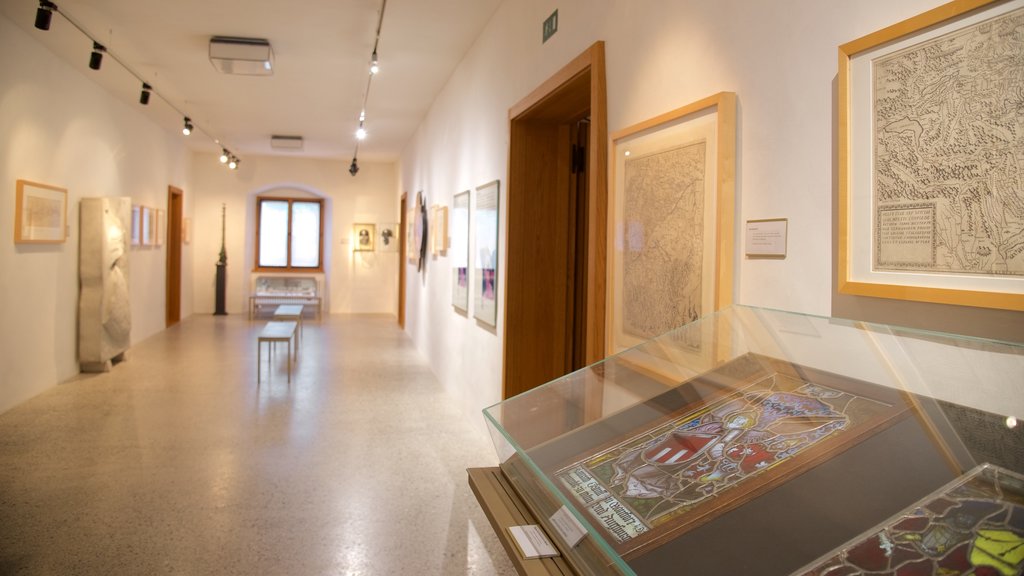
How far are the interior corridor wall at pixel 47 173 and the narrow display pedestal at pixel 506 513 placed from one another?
5726 mm

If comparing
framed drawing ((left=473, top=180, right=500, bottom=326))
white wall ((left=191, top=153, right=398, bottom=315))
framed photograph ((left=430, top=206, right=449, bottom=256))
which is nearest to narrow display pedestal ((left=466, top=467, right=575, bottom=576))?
framed drawing ((left=473, top=180, right=500, bottom=326))

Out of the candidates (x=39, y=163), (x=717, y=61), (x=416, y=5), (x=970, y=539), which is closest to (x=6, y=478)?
(x=39, y=163)

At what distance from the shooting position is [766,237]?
1734 mm

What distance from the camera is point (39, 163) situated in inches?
239

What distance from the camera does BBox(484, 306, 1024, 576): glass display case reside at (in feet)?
2.46

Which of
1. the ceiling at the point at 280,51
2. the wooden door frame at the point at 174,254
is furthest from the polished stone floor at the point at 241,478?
the wooden door frame at the point at 174,254

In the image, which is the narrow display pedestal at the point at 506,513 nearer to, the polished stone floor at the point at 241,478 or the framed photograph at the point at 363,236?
the polished stone floor at the point at 241,478

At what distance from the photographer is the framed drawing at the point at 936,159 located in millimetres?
1114

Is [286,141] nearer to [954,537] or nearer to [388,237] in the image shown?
[388,237]

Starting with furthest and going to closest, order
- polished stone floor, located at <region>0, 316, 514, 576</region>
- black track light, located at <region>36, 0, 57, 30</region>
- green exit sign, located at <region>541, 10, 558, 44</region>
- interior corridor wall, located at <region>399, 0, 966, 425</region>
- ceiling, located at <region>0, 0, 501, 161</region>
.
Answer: ceiling, located at <region>0, 0, 501, 161</region>, black track light, located at <region>36, 0, 57, 30</region>, green exit sign, located at <region>541, 10, 558, 44</region>, polished stone floor, located at <region>0, 316, 514, 576</region>, interior corridor wall, located at <region>399, 0, 966, 425</region>

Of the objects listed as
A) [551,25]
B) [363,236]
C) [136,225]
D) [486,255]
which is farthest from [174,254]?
[551,25]

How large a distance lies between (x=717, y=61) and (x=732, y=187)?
411mm

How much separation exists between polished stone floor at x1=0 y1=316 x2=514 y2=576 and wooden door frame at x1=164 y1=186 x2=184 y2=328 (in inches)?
195

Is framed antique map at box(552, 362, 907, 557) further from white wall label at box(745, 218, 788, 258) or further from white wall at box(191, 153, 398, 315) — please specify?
white wall at box(191, 153, 398, 315)
